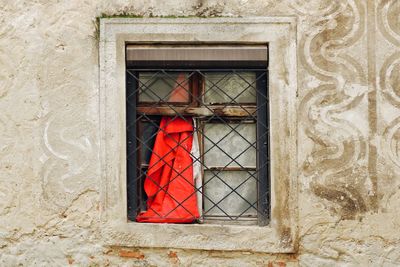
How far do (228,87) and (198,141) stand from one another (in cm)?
41

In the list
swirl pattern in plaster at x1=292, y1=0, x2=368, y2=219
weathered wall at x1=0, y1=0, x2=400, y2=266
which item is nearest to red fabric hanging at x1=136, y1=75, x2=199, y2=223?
weathered wall at x1=0, y1=0, x2=400, y2=266

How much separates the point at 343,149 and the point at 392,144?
295mm

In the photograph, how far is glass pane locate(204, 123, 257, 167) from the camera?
142 inches

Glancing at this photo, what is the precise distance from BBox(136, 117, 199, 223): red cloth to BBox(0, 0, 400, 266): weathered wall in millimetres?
241

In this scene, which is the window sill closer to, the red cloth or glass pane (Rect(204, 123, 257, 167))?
the red cloth

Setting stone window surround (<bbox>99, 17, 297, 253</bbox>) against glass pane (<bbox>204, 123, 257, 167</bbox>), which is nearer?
stone window surround (<bbox>99, 17, 297, 253</bbox>)

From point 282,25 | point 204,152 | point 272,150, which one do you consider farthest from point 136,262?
point 282,25

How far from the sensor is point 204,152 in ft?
12.0

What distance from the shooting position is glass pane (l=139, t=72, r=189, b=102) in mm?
3623

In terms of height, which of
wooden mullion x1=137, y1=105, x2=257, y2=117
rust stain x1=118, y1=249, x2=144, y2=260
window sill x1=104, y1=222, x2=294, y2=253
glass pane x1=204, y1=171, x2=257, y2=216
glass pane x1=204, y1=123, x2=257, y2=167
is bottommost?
rust stain x1=118, y1=249, x2=144, y2=260

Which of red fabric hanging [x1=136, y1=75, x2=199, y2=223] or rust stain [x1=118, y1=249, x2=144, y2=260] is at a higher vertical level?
red fabric hanging [x1=136, y1=75, x2=199, y2=223]

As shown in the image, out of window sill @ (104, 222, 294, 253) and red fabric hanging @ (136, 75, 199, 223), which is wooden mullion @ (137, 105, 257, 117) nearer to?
red fabric hanging @ (136, 75, 199, 223)

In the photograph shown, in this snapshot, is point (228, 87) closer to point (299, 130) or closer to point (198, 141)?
point (198, 141)

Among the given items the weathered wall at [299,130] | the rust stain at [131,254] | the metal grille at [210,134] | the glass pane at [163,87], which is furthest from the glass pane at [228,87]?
the rust stain at [131,254]
